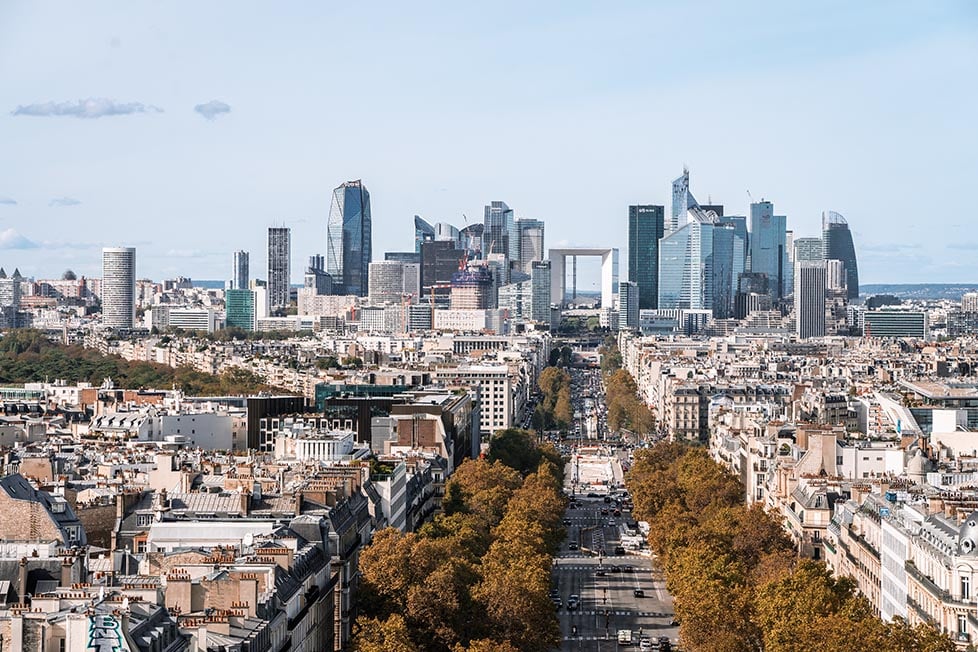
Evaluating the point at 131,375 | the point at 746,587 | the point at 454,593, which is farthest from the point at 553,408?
the point at 454,593

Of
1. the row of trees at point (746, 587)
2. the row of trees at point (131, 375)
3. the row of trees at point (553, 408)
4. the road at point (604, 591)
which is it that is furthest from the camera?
the row of trees at point (131, 375)

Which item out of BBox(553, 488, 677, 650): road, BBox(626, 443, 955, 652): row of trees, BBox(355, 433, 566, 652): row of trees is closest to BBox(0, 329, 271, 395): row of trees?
BBox(553, 488, 677, 650): road

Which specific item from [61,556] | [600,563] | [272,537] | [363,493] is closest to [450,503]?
[600,563]

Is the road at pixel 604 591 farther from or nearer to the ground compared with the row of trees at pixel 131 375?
nearer to the ground

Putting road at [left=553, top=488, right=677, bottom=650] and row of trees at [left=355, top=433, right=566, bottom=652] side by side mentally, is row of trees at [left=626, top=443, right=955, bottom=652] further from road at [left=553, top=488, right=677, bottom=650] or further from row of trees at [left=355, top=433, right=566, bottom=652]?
row of trees at [left=355, top=433, right=566, bottom=652]

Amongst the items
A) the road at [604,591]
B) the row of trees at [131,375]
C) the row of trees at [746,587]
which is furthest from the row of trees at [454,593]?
the row of trees at [131,375]

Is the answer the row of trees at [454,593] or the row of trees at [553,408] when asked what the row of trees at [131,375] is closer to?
the row of trees at [553,408]
